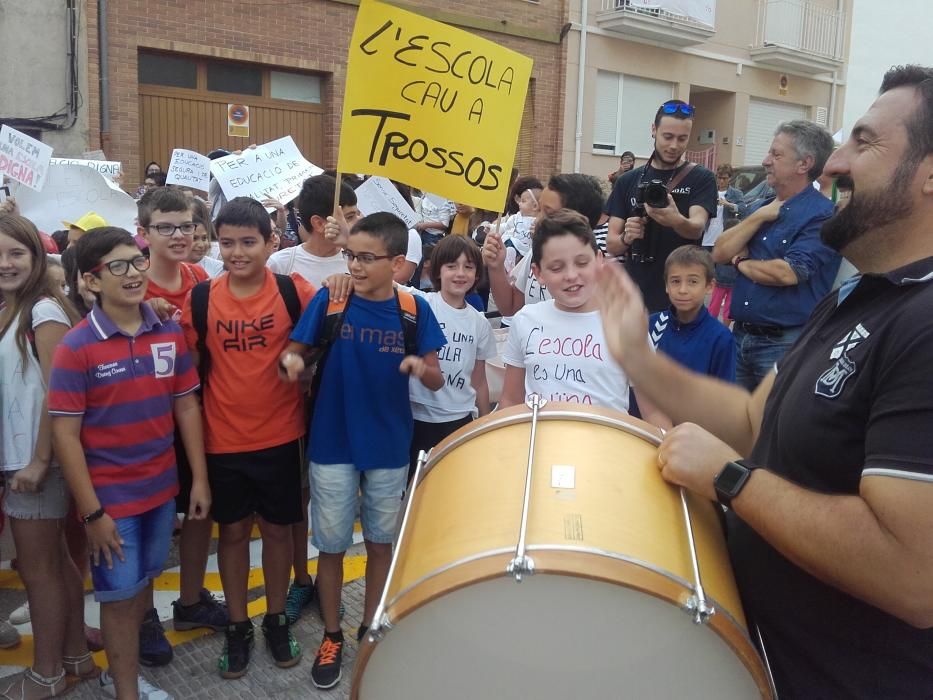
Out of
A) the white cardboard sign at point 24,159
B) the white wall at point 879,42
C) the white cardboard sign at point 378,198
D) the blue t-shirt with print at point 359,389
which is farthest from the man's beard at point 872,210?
the white wall at point 879,42

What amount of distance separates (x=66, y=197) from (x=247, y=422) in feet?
12.6

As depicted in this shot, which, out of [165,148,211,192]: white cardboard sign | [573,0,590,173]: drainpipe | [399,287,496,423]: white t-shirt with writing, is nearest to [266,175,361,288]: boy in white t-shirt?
[399,287,496,423]: white t-shirt with writing

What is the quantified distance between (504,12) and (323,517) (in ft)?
48.8

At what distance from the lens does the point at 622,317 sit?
1935 mm

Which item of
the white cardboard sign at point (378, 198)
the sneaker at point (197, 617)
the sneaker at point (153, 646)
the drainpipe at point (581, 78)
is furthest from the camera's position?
the drainpipe at point (581, 78)

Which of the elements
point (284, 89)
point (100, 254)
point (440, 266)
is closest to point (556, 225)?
point (440, 266)

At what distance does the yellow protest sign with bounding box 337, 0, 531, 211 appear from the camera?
367 cm

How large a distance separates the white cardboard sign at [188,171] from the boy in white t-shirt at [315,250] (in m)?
3.55

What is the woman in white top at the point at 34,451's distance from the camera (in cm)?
293

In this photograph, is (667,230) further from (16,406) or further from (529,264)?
(16,406)

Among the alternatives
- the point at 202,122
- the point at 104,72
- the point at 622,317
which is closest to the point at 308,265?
the point at 622,317

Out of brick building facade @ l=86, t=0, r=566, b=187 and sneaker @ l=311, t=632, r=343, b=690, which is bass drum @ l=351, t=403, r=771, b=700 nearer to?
sneaker @ l=311, t=632, r=343, b=690

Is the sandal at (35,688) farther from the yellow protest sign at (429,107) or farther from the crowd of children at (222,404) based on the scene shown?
the yellow protest sign at (429,107)

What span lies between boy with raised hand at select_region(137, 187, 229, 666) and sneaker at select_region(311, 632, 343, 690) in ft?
2.00
